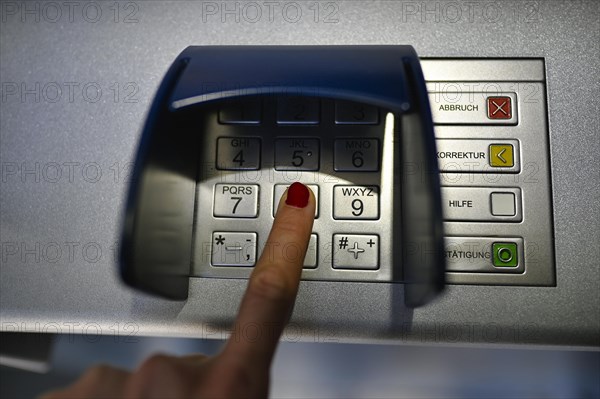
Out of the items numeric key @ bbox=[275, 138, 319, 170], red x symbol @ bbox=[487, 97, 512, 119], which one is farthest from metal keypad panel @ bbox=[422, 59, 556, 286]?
numeric key @ bbox=[275, 138, 319, 170]

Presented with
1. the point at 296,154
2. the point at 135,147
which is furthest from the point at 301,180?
the point at 135,147

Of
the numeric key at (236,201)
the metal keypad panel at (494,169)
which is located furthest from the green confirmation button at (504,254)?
the numeric key at (236,201)

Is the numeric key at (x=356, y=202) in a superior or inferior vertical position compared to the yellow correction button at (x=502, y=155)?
inferior

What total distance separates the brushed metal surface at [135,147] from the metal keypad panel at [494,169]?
1 centimetres

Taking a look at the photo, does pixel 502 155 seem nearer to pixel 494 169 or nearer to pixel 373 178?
pixel 494 169

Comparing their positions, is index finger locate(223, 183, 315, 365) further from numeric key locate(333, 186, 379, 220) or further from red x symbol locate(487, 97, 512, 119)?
red x symbol locate(487, 97, 512, 119)

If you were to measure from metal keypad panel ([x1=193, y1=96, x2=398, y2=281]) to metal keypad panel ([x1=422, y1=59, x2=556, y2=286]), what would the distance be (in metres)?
0.06

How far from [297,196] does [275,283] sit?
0.28 ft

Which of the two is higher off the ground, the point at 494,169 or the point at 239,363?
the point at 494,169

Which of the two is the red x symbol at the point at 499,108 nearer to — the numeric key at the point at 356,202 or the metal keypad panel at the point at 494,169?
the metal keypad panel at the point at 494,169

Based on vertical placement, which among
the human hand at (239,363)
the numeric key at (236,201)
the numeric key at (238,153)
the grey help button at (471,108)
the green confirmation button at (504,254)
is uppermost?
the grey help button at (471,108)

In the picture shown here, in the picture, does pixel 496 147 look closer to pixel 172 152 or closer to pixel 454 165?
pixel 454 165

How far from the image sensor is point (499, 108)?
17.5 inches

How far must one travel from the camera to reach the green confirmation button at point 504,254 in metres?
0.42
